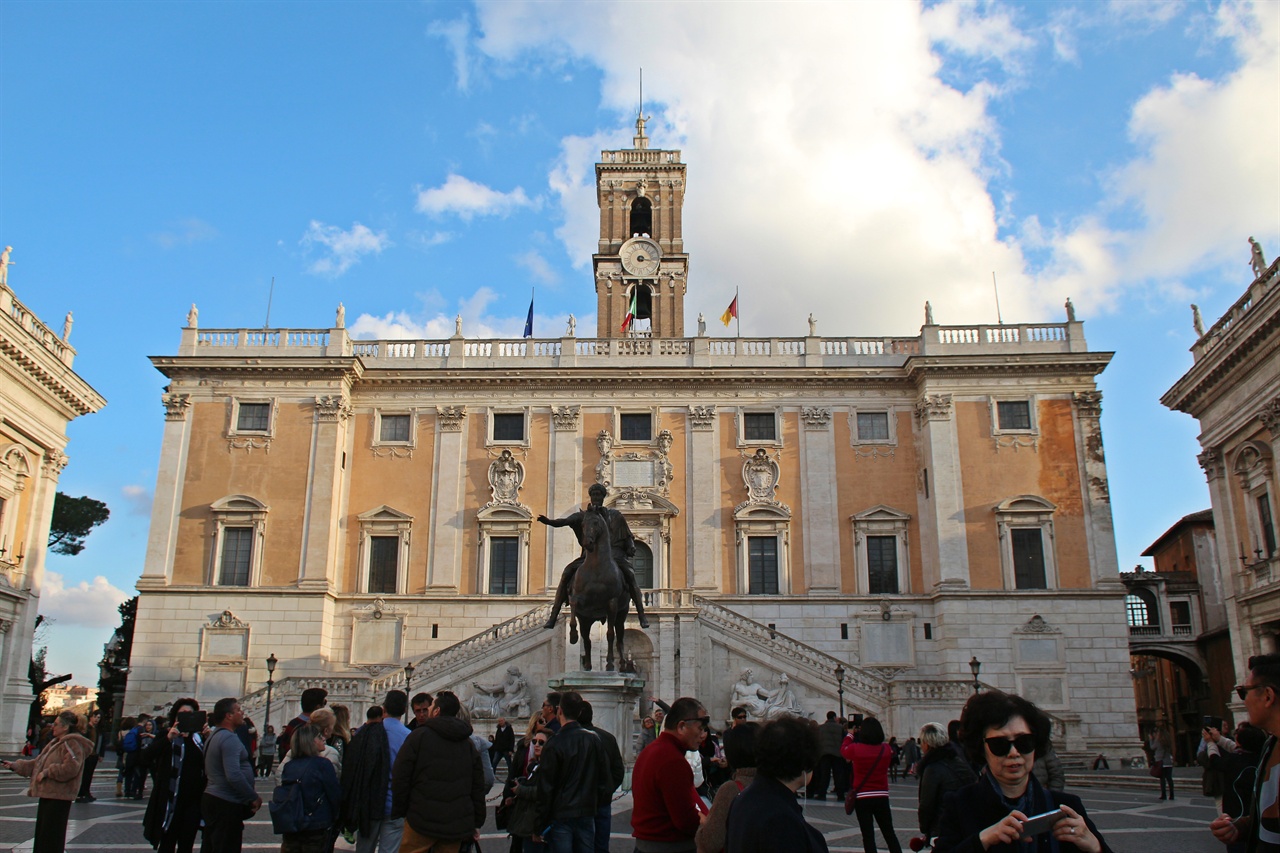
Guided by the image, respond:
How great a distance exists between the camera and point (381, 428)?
36031 millimetres

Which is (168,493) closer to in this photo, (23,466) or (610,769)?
(23,466)

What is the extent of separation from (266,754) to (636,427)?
16.6 metres

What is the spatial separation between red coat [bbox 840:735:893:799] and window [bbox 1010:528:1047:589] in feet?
83.2

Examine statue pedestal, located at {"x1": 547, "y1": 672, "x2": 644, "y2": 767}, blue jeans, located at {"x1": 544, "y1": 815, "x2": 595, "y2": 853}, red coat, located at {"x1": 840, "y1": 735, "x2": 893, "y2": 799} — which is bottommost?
blue jeans, located at {"x1": 544, "y1": 815, "x2": 595, "y2": 853}

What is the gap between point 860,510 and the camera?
114 feet

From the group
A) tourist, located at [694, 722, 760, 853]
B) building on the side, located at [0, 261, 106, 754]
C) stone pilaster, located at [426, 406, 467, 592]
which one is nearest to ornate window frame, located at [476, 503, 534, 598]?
stone pilaster, located at [426, 406, 467, 592]

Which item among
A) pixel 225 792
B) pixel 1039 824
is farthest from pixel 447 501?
pixel 1039 824

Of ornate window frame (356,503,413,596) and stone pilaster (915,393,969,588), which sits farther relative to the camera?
ornate window frame (356,503,413,596)

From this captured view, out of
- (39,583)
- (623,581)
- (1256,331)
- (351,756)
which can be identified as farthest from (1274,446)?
(39,583)

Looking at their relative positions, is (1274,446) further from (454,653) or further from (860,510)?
(454,653)

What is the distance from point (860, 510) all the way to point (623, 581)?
2231 centimetres

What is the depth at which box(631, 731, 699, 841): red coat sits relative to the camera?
576 centimetres

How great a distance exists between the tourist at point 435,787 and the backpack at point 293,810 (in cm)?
84

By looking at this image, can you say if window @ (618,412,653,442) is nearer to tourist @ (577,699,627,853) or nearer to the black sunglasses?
tourist @ (577,699,627,853)
